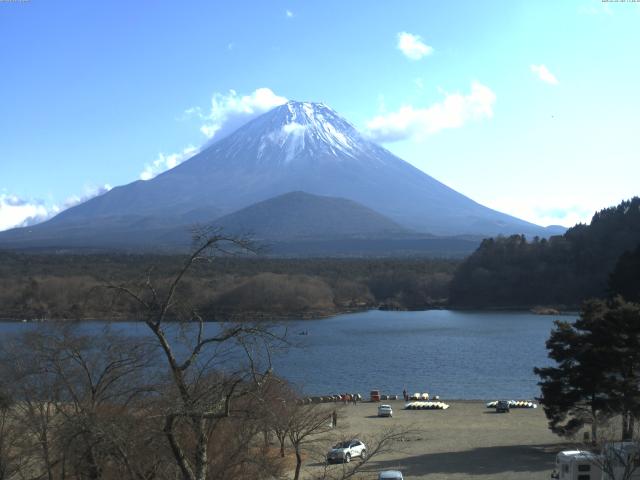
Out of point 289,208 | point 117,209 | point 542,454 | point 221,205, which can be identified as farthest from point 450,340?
point 117,209

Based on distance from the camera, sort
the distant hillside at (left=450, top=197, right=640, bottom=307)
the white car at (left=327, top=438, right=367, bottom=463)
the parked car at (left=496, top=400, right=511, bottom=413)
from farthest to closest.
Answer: the distant hillside at (left=450, top=197, right=640, bottom=307), the parked car at (left=496, top=400, right=511, bottom=413), the white car at (left=327, top=438, right=367, bottom=463)

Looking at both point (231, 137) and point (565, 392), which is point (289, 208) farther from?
point (565, 392)

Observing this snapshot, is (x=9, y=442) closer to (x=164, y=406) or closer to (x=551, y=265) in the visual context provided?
(x=164, y=406)

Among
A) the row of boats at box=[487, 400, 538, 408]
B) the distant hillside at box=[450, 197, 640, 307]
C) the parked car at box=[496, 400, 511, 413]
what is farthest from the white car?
the distant hillside at box=[450, 197, 640, 307]

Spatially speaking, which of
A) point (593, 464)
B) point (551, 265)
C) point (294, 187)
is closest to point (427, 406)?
point (593, 464)

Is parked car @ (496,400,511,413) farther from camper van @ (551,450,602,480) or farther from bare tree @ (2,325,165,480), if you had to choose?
bare tree @ (2,325,165,480)
